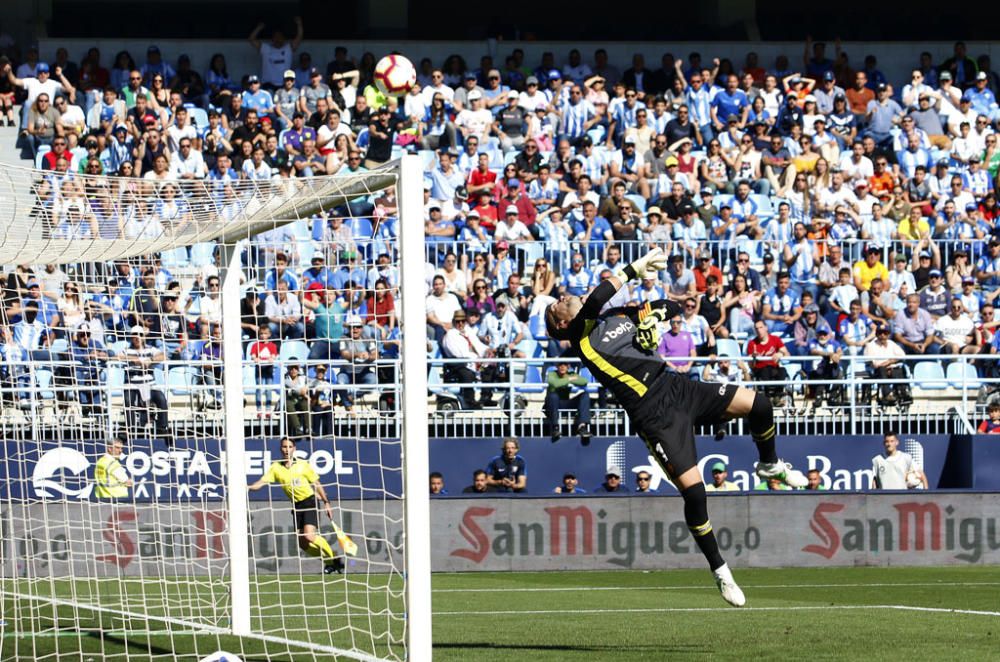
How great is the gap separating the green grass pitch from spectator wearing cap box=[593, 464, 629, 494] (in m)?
3.55

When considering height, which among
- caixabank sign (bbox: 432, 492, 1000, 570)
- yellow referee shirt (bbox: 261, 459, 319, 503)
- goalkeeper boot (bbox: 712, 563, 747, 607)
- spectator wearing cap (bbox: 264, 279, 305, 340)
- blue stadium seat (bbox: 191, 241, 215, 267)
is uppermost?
blue stadium seat (bbox: 191, 241, 215, 267)

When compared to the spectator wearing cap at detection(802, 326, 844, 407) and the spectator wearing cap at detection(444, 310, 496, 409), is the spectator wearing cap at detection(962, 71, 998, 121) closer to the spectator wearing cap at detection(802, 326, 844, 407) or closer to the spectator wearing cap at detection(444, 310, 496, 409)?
the spectator wearing cap at detection(802, 326, 844, 407)

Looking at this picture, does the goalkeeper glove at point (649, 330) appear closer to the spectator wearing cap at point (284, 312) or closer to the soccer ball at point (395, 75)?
the spectator wearing cap at point (284, 312)

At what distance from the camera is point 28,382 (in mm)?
17172

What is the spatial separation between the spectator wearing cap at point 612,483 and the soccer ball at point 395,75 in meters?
6.06

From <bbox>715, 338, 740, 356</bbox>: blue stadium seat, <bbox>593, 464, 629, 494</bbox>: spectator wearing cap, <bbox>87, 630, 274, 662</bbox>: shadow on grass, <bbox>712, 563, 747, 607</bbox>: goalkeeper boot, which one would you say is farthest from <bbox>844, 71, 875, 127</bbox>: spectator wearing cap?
<bbox>87, 630, 274, 662</bbox>: shadow on grass

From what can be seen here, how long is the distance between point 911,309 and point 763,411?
11.9m

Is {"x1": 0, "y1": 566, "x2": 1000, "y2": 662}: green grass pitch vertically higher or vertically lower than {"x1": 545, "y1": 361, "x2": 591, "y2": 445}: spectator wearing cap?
lower

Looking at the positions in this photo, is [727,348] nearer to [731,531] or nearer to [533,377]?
[533,377]

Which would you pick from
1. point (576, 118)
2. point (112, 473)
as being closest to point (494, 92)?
point (576, 118)

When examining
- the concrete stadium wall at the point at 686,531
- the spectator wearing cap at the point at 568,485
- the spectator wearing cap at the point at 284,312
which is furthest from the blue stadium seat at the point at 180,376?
the spectator wearing cap at the point at 568,485

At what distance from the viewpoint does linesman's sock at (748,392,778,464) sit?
11156mm

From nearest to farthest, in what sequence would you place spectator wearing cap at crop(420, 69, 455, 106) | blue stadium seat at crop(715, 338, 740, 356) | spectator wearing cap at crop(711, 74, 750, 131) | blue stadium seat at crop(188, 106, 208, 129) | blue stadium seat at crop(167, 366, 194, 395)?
1. blue stadium seat at crop(167, 366, 194, 395)
2. blue stadium seat at crop(715, 338, 740, 356)
3. blue stadium seat at crop(188, 106, 208, 129)
4. spectator wearing cap at crop(420, 69, 455, 106)
5. spectator wearing cap at crop(711, 74, 750, 131)

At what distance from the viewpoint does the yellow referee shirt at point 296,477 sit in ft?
53.1
